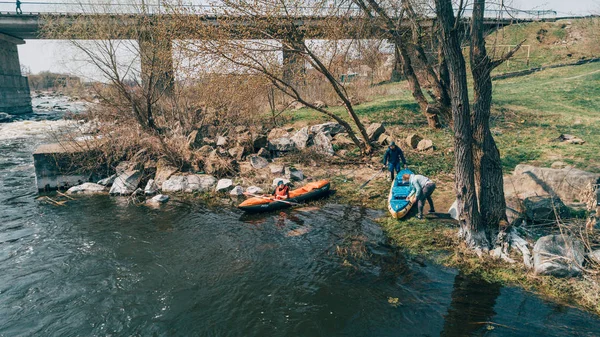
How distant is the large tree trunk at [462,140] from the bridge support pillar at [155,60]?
1218 centimetres

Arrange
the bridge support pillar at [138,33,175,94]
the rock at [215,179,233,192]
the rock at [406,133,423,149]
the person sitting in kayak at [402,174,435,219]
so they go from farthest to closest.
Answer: the bridge support pillar at [138,33,175,94], the rock at [406,133,423,149], the rock at [215,179,233,192], the person sitting in kayak at [402,174,435,219]

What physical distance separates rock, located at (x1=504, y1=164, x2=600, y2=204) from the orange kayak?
5.90 meters

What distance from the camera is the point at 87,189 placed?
15.5 metres

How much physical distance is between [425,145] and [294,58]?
674 centimetres

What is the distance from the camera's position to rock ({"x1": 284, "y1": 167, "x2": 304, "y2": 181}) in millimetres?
15297

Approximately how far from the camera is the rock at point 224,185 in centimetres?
1478

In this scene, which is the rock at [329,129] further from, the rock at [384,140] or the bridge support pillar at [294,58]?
the bridge support pillar at [294,58]

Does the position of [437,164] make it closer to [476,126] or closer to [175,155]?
[476,126]

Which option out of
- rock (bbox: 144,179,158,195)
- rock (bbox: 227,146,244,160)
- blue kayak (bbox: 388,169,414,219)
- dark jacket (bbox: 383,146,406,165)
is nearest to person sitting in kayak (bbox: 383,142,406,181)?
dark jacket (bbox: 383,146,406,165)

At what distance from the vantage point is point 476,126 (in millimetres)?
9047

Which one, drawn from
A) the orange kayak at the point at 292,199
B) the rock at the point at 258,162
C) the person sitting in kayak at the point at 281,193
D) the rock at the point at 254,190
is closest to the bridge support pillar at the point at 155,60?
the rock at the point at 258,162

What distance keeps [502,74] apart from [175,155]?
93.6 ft

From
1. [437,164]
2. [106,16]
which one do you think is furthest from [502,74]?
[106,16]

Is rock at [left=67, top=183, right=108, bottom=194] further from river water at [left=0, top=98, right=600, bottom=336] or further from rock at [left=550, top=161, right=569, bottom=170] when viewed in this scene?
rock at [left=550, top=161, right=569, bottom=170]
